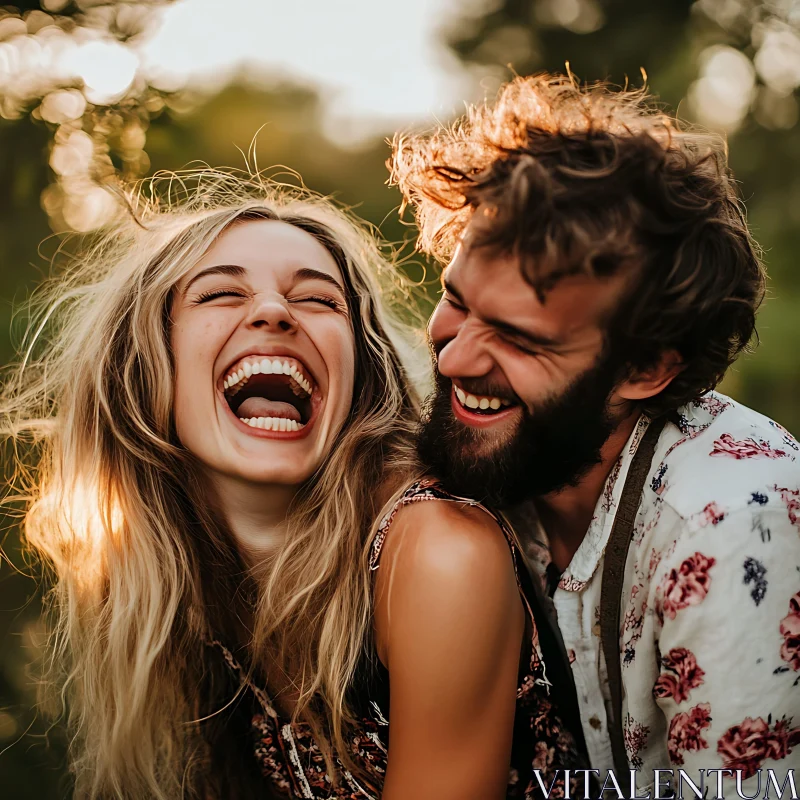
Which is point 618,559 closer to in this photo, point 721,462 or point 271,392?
point 721,462

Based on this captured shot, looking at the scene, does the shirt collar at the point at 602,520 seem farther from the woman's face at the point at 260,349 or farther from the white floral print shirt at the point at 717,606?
the woman's face at the point at 260,349

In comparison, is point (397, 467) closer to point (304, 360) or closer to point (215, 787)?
point (304, 360)

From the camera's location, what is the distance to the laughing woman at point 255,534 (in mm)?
1694

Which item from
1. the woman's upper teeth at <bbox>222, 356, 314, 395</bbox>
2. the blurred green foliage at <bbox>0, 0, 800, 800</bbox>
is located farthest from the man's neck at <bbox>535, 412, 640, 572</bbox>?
the blurred green foliage at <bbox>0, 0, 800, 800</bbox>

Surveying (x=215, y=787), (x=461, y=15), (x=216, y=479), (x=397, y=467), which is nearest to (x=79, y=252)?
(x=216, y=479)

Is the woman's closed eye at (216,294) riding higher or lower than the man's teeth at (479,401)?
higher

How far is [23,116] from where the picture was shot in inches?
119

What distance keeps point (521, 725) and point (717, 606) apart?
616 mm

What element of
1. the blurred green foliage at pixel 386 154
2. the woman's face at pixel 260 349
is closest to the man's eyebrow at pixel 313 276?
the woman's face at pixel 260 349

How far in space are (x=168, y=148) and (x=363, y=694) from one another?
7.85 feet

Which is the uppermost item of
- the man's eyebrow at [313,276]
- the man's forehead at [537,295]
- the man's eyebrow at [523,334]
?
the man's forehead at [537,295]

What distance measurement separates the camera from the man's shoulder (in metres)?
1.53

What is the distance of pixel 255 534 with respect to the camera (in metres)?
2.11

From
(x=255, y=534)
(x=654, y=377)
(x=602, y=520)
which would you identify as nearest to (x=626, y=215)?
(x=654, y=377)
